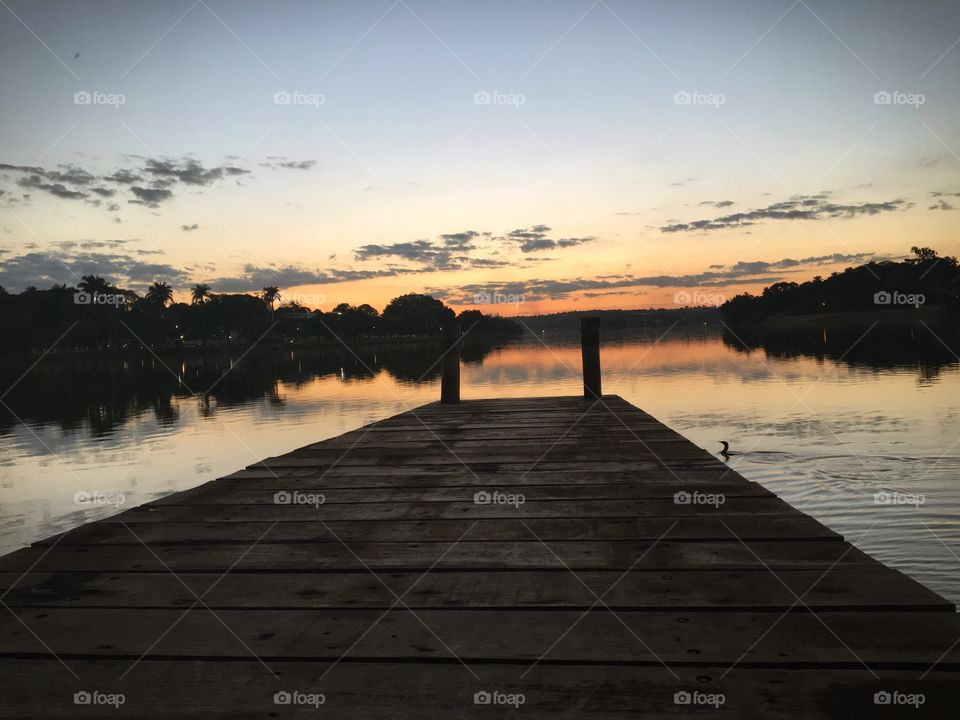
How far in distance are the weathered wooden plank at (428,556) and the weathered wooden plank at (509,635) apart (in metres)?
0.59

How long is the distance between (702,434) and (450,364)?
746 centimetres

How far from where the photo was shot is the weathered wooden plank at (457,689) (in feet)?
6.63

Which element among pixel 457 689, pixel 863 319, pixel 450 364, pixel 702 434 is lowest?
pixel 702 434

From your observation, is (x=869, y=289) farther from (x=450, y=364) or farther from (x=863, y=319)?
(x=450, y=364)

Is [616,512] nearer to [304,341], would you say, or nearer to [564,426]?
[564,426]

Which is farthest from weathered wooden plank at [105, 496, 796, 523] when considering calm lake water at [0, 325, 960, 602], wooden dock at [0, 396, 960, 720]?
calm lake water at [0, 325, 960, 602]

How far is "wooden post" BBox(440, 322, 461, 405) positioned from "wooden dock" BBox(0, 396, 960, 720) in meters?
6.36

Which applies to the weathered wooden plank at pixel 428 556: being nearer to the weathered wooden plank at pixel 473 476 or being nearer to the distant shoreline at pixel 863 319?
the weathered wooden plank at pixel 473 476

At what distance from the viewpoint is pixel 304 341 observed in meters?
162

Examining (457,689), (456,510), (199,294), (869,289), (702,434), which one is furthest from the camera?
(199,294)

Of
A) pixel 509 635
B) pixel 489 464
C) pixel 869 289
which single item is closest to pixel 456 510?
pixel 489 464

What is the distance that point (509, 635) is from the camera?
101 inches

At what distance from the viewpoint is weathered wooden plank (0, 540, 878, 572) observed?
10.9 feet

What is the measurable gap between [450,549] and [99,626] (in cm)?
172
